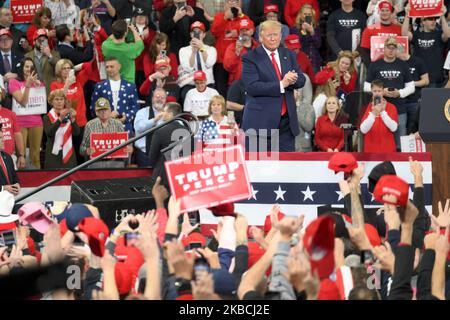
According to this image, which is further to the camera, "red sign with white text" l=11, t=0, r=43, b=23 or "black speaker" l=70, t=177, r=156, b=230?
"red sign with white text" l=11, t=0, r=43, b=23

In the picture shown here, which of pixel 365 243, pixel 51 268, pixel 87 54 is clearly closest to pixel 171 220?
pixel 365 243

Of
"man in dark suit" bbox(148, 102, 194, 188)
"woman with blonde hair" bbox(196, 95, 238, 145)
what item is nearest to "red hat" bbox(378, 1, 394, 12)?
"woman with blonde hair" bbox(196, 95, 238, 145)

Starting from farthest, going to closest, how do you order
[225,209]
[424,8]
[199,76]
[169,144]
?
[424,8] → [199,76] → [169,144] → [225,209]

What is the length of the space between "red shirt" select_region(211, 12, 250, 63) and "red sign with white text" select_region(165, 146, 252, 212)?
883cm

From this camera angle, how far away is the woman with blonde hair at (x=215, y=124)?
15.1 metres

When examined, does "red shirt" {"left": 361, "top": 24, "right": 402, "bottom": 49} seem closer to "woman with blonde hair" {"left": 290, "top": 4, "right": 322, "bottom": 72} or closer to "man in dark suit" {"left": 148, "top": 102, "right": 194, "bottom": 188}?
"woman with blonde hair" {"left": 290, "top": 4, "right": 322, "bottom": 72}

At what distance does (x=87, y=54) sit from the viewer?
1778cm

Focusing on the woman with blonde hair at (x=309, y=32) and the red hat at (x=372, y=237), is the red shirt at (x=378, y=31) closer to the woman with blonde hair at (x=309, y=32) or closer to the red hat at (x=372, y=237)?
the woman with blonde hair at (x=309, y=32)

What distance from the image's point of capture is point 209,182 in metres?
8.98

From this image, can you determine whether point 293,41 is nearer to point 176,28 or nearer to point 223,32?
point 223,32

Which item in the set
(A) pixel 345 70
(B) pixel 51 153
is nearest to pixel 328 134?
(A) pixel 345 70

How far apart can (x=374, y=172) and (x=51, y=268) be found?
6.65 m

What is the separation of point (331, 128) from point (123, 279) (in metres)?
7.15

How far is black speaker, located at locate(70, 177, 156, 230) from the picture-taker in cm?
1290
